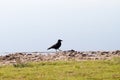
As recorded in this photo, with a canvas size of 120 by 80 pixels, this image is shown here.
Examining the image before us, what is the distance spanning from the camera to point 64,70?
21.1m

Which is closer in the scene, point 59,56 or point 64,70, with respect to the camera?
point 64,70

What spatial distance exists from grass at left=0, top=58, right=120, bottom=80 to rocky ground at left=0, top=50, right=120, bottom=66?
5.29 ft

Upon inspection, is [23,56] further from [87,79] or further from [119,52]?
[87,79]

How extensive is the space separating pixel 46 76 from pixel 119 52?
27.8 ft

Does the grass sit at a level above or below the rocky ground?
below

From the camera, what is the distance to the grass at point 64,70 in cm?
1933

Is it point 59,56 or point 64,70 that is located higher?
point 59,56

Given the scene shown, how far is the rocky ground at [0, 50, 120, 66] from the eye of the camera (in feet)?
83.3

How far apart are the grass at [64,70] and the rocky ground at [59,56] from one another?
1.61 metres

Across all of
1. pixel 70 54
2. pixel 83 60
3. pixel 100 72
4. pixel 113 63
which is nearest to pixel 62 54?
pixel 70 54

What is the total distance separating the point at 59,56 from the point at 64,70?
522 cm

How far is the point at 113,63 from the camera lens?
23.0 meters

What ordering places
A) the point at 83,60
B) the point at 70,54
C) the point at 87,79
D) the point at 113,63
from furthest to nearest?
the point at 70,54 → the point at 83,60 → the point at 113,63 → the point at 87,79

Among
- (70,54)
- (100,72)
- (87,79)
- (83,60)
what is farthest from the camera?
(70,54)
